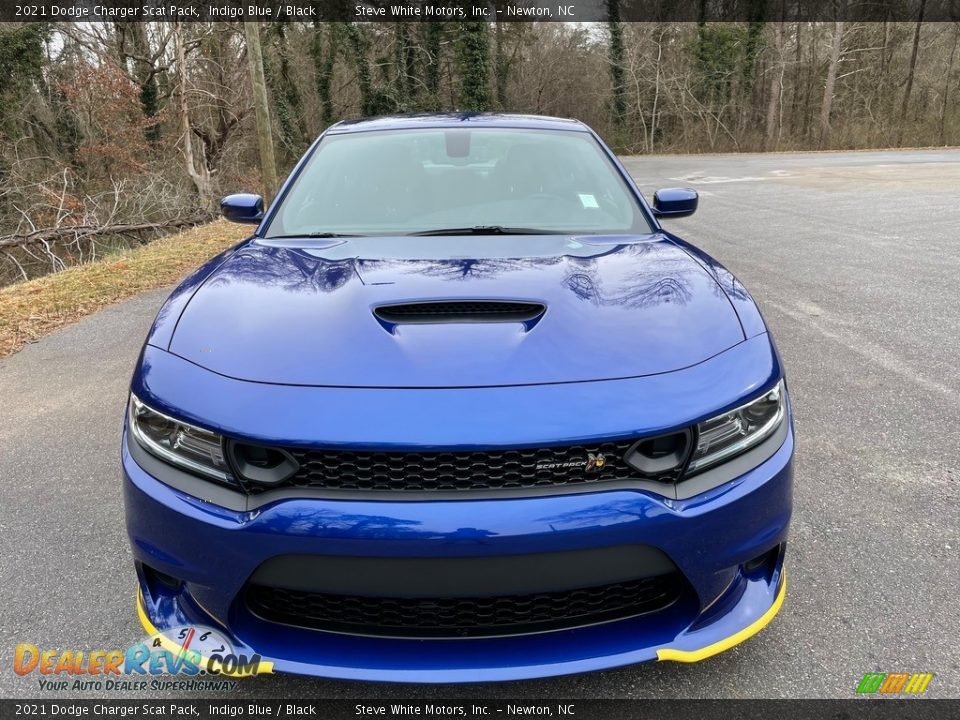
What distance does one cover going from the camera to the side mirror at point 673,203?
323cm

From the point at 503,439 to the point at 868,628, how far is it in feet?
4.80

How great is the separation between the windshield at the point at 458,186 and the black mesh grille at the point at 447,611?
151cm

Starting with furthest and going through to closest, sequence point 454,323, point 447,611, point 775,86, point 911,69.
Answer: point 775,86 → point 911,69 → point 454,323 → point 447,611

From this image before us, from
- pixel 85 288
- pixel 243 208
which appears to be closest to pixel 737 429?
pixel 243 208

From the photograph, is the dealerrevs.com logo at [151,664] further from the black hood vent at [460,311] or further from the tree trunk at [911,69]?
the tree trunk at [911,69]

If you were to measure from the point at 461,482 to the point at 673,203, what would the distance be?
2262mm

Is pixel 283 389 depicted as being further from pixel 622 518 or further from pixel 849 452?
pixel 849 452

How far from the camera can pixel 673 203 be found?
3.23 m

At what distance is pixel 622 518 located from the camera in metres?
1.48

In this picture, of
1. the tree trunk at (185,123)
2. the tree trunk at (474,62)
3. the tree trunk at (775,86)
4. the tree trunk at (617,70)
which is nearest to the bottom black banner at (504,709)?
the tree trunk at (185,123)

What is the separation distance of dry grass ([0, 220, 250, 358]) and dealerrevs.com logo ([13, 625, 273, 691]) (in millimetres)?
3787

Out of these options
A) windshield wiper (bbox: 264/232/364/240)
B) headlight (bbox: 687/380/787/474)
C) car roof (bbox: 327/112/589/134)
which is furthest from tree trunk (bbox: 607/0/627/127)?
headlight (bbox: 687/380/787/474)

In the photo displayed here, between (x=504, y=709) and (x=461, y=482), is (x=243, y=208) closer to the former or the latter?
(x=461, y=482)

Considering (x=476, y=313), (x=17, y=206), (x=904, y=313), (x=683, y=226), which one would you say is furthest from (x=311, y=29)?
(x=476, y=313)
